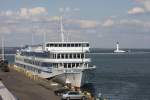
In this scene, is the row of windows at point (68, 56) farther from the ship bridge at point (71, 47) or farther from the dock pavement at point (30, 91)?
the dock pavement at point (30, 91)

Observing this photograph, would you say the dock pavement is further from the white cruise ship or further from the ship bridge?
the ship bridge

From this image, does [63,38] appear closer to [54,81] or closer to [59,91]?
[54,81]

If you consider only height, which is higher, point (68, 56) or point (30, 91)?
point (68, 56)

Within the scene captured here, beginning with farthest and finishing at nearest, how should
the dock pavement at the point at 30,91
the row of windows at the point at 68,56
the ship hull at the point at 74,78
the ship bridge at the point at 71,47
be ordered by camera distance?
1. the ship bridge at the point at 71,47
2. the row of windows at the point at 68,56
3. the ship hull at the point at 74,78
4. the dock pavement at the point at 30,91

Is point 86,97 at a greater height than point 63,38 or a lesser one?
lesser

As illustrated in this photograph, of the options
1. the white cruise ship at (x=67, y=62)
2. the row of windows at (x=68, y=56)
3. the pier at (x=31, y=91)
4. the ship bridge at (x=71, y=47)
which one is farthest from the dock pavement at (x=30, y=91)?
the ship bridge at (x=71, y=47)

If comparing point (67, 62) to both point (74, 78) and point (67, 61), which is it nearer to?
point (67, 61)

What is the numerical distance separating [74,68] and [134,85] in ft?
80.2

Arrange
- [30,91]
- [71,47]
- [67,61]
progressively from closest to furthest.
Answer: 1. [30,91]
2. [67,61]
3. [71,47]

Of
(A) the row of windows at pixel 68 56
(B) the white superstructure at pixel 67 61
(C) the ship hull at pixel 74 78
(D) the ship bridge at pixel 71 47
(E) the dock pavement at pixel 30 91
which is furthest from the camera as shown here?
(D) the ship bridge at pixel 71 47

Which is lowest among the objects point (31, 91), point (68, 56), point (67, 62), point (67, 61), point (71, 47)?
point (31, 91)

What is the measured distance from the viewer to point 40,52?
91.8 meters

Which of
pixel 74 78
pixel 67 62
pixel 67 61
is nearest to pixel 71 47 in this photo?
pixel 67 61

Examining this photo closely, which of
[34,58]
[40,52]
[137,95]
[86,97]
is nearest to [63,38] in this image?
[40,52]
